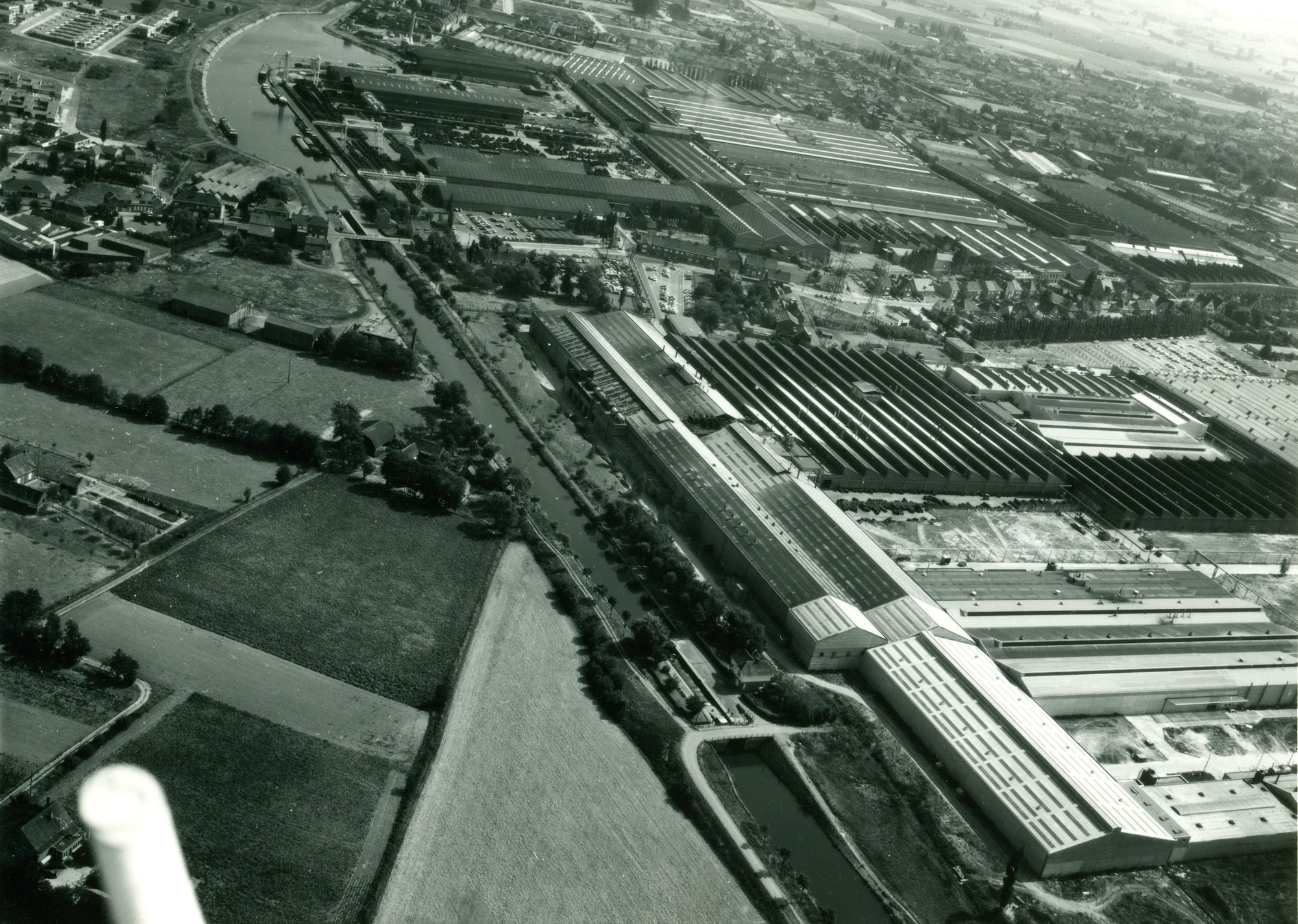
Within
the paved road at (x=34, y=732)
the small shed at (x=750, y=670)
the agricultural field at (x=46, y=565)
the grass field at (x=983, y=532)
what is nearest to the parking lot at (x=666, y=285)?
the grass field at (x=983, y=532)

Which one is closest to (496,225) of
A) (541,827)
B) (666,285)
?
(666,285)

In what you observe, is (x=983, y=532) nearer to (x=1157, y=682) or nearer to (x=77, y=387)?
(x=1157, y=682)

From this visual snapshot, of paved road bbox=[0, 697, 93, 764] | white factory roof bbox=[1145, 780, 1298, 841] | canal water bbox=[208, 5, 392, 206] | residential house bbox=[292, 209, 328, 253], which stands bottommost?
white factory roof bbox=[1145, 780, 1298, 841]

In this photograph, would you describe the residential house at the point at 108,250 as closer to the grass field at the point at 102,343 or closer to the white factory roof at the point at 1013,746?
the grass field at the point at 102,343

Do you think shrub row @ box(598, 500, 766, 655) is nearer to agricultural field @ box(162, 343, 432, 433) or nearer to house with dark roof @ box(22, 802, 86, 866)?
agricultural field @ box(162, 343, 432, 433)

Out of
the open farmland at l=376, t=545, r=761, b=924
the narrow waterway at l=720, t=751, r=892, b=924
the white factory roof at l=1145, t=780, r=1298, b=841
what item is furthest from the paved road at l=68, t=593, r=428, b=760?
the white factory roof at l=1145, t=780, r=1298, b=841

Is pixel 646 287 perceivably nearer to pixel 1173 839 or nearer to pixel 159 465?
pixel 159 465

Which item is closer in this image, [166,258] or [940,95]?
[166,258]

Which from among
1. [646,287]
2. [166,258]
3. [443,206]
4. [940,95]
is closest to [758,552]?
[646,287]
